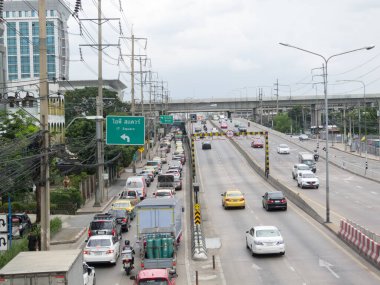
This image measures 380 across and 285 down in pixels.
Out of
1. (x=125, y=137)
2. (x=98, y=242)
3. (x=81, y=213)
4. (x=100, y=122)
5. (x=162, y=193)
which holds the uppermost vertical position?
(x=100, y=122)

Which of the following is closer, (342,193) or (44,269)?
(44,269)

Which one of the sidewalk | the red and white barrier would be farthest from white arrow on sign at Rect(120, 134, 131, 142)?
the red and white barrier

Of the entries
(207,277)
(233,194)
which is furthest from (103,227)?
(233,194)

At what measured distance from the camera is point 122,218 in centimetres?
3928

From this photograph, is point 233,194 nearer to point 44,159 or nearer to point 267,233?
point 267,233

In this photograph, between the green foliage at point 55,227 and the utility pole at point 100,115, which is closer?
the green foliage at point 55,227

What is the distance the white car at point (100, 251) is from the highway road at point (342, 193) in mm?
14296

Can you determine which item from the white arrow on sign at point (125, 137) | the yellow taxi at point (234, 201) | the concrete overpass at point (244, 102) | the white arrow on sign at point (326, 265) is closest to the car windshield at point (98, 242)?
the white arrow on sign at point (326, 265)

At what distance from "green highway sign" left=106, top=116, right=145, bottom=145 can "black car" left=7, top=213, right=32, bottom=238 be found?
22.9ft

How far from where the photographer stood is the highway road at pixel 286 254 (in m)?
25.3

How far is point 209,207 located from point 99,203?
29.2 feet

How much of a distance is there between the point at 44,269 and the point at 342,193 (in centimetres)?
4087

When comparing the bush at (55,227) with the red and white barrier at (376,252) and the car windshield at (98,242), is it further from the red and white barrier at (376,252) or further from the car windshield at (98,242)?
the red and white barrier at (376,252)

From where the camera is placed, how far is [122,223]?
128ft
